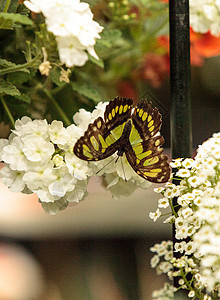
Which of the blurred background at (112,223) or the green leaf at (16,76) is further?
the blurred background at (112,223)

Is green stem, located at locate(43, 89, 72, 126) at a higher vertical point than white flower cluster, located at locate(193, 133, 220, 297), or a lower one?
higher

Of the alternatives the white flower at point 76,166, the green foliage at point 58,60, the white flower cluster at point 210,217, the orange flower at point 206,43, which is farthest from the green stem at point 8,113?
the orange flower at point 206,43

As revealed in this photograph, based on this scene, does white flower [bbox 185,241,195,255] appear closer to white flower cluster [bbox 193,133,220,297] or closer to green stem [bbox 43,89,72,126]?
white flower cluster [bbox 193,133,220,297]

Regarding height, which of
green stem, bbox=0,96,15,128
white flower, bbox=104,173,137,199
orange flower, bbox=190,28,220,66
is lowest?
white flower, bbox=104,173,137,199

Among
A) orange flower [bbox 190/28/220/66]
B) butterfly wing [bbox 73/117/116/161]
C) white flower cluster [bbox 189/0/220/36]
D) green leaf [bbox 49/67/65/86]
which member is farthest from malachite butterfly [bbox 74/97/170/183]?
orange flower [bbox 190/28/220/66]

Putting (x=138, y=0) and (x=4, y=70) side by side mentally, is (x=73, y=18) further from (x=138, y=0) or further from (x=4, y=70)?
(x=138, y=0)

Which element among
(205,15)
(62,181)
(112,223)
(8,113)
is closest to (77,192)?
(62,181)

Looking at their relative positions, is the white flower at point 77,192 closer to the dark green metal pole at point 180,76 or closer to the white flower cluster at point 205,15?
the dark green metal pole at point 180,76
